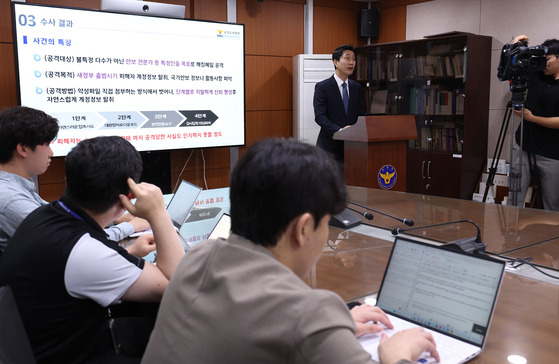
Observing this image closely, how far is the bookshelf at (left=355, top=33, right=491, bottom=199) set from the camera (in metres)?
5.21

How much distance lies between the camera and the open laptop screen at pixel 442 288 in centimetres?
115

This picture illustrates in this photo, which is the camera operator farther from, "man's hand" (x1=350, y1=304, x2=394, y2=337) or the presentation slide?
"man's hand" (x1=350, y1=304, x2=394, y2=337)

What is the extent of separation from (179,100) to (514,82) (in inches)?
116

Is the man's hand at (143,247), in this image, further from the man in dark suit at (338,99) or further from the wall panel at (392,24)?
the wall panel at (392,24)

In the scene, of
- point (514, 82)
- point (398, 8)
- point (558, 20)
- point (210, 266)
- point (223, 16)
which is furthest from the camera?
point (398, 8)

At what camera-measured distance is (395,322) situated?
125 centimetres

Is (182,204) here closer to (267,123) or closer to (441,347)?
(441,347)

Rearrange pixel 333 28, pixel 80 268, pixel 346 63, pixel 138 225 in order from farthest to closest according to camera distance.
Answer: pixel 333 28 < pixel 346 63 < pixel 138 225 < pixel 80 268

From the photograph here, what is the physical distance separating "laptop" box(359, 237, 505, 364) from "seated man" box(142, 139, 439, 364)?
9.0 inches

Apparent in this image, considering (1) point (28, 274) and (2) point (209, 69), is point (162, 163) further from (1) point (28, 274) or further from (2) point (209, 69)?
(1) point (28, 274)

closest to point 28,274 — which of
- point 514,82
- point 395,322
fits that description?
point 395,322

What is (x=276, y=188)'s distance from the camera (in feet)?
2.82

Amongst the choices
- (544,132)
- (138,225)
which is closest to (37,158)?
(138,225)

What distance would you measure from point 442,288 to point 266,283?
1.96ft
